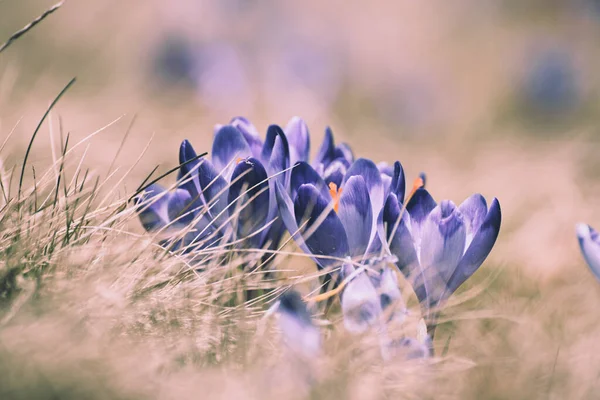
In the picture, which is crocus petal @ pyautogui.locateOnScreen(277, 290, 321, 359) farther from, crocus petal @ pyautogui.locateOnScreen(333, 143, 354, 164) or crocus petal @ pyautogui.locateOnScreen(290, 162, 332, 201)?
crocus petal @ pyautogui.locateOnScreen(333, 143, 354, 164)

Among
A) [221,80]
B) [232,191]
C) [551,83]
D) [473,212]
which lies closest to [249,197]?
[232,191]

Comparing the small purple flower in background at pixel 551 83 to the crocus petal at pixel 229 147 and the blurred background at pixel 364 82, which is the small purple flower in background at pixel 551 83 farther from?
the crocus petal at pixel 229 147

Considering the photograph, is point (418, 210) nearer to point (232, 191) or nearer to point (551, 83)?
point (232, 191)

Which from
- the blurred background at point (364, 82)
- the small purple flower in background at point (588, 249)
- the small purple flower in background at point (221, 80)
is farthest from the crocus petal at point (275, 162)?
the small purple flower in background at point (221, 80)

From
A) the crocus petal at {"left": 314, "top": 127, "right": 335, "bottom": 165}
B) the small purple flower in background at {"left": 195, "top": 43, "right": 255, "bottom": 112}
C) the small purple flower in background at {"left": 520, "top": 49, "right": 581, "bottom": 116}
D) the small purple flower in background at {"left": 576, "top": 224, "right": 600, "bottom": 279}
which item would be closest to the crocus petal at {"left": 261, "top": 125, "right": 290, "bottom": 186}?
the crocus petal at {"left": 314, "top": 127, "right": 335, "bottom": 165}

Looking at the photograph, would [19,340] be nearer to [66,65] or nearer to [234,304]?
[234,304]

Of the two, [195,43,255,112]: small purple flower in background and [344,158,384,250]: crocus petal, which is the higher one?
[344,158,384,250]: crocus petal
